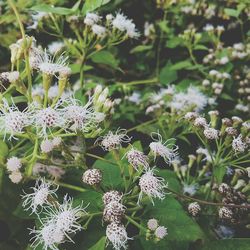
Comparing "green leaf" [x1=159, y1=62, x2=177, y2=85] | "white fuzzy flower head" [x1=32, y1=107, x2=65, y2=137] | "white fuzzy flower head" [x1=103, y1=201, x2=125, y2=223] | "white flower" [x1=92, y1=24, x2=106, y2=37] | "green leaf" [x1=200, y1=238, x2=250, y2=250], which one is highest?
"white fuzzy flower head" [x1=32, y1=107, x2=65, y2=137]

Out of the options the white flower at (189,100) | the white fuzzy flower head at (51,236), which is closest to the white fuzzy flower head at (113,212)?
the white fuzzy flower head at (51,236)

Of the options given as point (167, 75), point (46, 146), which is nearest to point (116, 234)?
point (46, 146)

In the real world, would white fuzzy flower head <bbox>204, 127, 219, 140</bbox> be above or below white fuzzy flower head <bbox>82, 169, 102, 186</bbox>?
below

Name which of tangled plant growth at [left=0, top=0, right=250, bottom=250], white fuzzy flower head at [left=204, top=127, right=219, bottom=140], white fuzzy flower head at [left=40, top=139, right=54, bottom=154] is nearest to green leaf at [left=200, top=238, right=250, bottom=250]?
tangled plant growth at [left=0, top=0, right=250, bottom=250]

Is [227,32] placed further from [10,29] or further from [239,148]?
[239,148]

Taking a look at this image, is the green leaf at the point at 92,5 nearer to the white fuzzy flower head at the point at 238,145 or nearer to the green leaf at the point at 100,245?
the white fuzzy flower head at the point at 238,145

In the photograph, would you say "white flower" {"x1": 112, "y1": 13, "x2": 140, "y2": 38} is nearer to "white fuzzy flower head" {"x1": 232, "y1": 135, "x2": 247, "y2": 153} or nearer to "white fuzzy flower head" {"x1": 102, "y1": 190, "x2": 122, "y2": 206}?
"white fuzzy flower head" {"x1": 232, "y1": 135, "x2": 247, "y2": 153}

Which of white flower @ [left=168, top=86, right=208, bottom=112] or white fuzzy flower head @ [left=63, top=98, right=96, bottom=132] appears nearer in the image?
white fuzzy flower head @ [left=63, top=98, right=96, bottom=132]

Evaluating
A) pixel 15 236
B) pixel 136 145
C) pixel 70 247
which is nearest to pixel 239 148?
pixel 136 145
